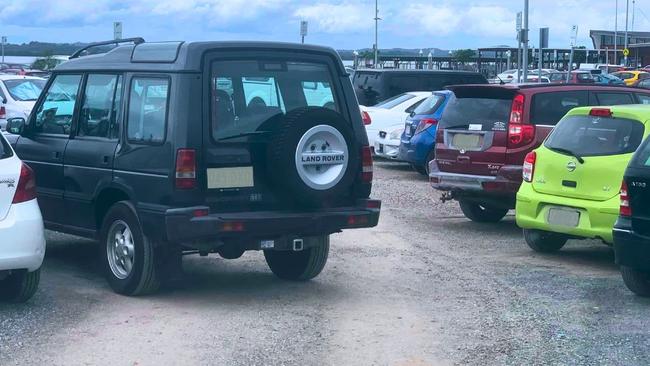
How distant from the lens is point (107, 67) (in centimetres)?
909

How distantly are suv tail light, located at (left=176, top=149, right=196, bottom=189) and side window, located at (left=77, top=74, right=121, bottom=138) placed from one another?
1093 millimetres

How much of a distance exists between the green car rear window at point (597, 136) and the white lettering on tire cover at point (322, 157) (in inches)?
113

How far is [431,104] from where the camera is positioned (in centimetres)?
1788

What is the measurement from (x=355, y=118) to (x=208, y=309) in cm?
201

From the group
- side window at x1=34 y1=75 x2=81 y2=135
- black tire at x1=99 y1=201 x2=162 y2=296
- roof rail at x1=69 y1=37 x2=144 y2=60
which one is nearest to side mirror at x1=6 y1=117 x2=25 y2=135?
side window at x1=34 y1=75 x2=81 y2=135

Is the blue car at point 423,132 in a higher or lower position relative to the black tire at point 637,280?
higher

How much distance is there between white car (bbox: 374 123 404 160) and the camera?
1947 cm

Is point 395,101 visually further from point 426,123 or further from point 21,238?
point 21,238

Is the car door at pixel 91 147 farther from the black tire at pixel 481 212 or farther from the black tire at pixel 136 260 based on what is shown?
the black tire at pixel 481 212

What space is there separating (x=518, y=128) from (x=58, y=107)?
5197mm

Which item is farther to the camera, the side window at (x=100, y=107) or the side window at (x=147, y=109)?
the side window at (x=100, y=107)

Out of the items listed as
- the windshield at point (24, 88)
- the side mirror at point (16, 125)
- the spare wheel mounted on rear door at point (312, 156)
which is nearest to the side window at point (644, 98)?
the spare wheel mounted on rear door at point (312, 156)

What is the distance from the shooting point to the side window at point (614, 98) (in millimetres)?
12859

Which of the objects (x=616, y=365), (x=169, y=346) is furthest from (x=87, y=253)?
(x=616, y=365)
